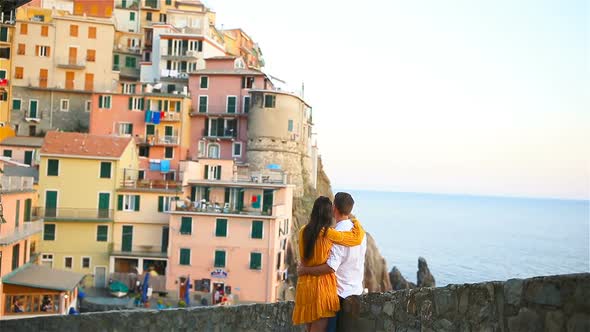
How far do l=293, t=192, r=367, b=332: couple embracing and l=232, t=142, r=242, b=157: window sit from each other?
175 feet

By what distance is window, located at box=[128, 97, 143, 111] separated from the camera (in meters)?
59.5

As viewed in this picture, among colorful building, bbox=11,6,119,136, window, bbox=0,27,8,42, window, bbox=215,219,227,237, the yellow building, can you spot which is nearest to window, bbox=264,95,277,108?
the yellow building

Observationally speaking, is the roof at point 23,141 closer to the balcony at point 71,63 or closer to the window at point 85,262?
the balcony at point 71,63

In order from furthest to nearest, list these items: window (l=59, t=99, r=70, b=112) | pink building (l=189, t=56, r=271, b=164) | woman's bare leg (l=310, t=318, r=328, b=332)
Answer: window (l=59, t=99, r=70, b=112), pink building (l=189, t=56, r=271, b=164), woman's bare leg (l=310, t=318, r=328, b=332)

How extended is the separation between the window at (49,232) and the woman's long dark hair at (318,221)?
43960 millimetres

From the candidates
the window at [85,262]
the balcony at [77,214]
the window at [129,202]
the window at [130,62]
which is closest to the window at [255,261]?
the window at [129,202]

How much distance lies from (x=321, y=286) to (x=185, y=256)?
131ft

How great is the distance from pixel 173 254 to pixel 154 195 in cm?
488

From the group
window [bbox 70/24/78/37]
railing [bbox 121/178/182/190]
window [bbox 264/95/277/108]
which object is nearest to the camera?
railing [bbox 121/178/182/190]

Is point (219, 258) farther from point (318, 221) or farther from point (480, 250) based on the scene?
point (480, 250)

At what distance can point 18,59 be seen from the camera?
64750 mm

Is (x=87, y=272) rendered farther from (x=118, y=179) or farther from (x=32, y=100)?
(x=32, y=100)

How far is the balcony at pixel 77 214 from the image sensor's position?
47750 millimetres

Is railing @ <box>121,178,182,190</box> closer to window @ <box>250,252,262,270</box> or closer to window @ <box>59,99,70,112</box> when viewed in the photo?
window @ <box>250,252,262,270</box>
